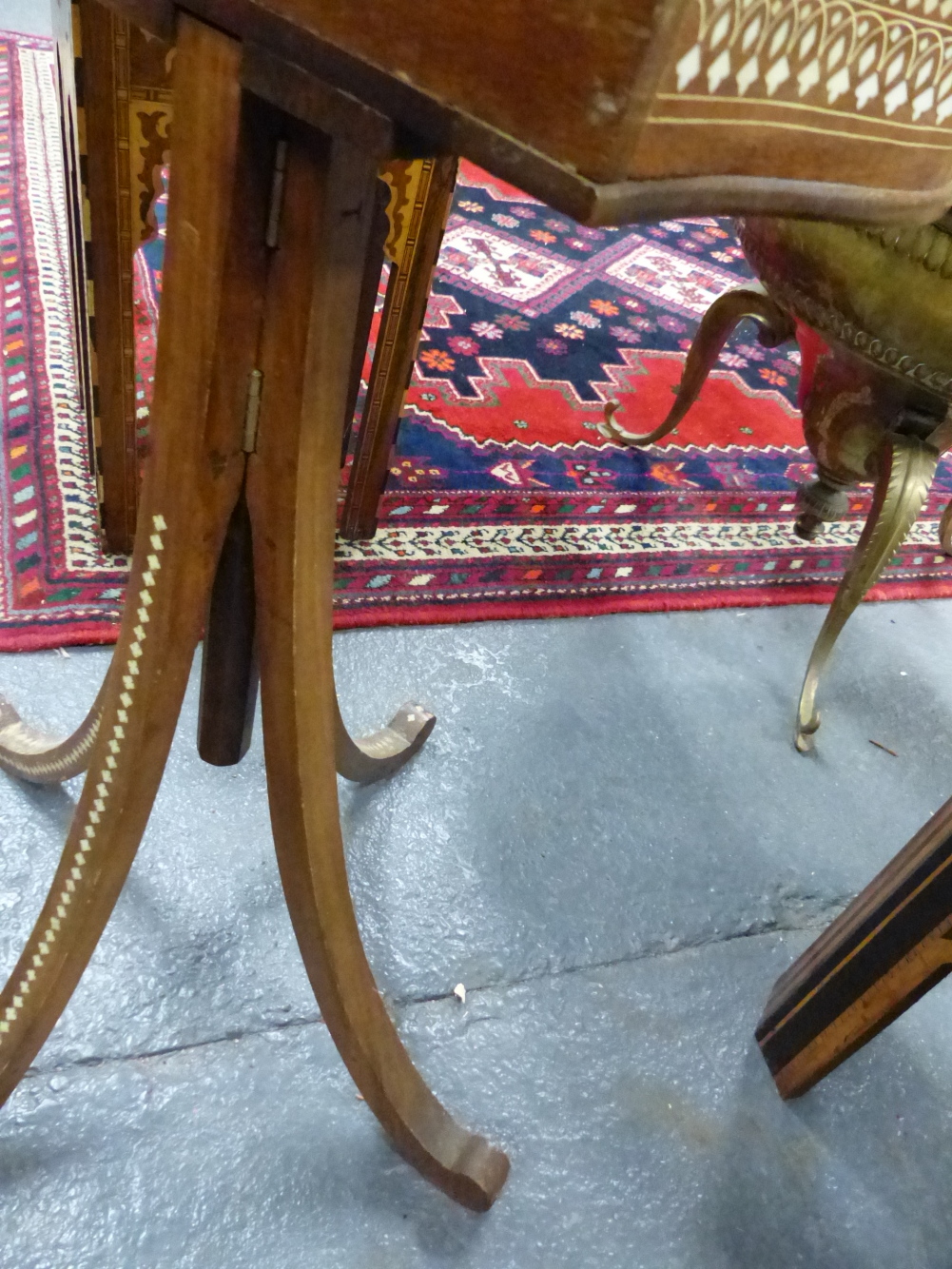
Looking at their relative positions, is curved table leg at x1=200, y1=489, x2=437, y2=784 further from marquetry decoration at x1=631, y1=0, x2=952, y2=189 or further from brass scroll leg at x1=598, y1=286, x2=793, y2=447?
brass scroll leg at x1=598, y1=286, x2=793, y2=447

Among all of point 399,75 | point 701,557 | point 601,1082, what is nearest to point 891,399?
point 701,557

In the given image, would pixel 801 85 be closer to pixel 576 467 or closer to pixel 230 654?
pixel 230 654

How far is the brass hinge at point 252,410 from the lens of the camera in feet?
1.50

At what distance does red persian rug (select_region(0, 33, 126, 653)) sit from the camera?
1.05m

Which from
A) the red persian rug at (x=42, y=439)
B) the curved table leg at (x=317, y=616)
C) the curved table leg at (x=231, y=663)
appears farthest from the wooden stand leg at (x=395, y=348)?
the curved table leg at (x=317, y=616)

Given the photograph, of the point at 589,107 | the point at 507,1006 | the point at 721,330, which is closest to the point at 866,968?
the point at 507,1006

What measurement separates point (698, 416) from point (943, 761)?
2.80 feet

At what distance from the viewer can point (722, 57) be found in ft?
0.90

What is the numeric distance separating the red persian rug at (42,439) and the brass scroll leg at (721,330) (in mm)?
879

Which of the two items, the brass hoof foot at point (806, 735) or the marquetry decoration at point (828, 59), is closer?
the marquetry decoration at point (828, 59)

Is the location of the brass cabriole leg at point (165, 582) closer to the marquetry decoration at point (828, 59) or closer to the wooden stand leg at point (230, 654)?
the wooden stand leg at point (230, 654)

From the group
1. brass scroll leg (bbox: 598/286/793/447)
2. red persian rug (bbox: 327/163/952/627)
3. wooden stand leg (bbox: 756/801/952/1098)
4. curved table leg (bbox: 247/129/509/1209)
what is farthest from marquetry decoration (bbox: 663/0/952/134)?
brass scroll leg (bbox: 598/286/793/447)

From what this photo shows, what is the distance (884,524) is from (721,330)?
1.50 feet

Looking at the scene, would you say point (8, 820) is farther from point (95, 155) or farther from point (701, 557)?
point (701, 557)
